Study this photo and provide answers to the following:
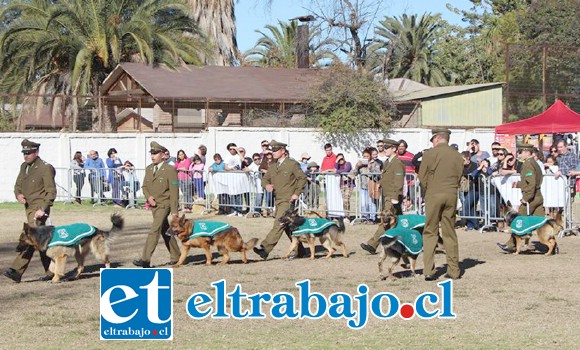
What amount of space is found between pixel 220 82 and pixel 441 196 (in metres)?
27.0

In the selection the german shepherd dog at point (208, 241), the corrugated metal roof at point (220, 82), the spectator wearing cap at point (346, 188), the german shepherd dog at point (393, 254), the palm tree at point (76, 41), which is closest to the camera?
the german shepherd dog at point (393, 254)

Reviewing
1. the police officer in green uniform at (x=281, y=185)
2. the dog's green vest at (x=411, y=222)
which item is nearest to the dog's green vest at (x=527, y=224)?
the dog's green vest at (x=411, y=222)

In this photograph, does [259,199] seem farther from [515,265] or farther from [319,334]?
[319,334]

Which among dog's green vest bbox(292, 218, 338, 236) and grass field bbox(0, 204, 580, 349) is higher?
dog's green vest bbox(292, 218, 338, 236)

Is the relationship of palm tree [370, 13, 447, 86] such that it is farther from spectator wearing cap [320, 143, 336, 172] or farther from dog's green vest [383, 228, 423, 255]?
dog's green vest [383, 228, 423, 255]

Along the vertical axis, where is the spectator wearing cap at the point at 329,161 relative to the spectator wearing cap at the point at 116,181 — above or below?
above

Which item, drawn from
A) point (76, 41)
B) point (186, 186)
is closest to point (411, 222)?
point (186, 186)

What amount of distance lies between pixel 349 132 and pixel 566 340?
81.4 feet

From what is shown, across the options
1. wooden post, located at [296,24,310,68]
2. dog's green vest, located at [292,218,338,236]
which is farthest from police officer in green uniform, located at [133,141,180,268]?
wooden post, located at [296,24,310,68]

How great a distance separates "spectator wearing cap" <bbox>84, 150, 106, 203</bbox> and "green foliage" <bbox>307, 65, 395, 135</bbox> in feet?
28.4

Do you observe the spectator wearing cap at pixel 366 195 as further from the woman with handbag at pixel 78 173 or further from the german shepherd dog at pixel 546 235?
the woman with handbag at pixel 78 173

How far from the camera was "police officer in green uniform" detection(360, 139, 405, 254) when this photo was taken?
15.7m

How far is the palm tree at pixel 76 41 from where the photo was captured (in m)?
38.4

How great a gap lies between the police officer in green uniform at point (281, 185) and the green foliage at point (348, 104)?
1815cm
